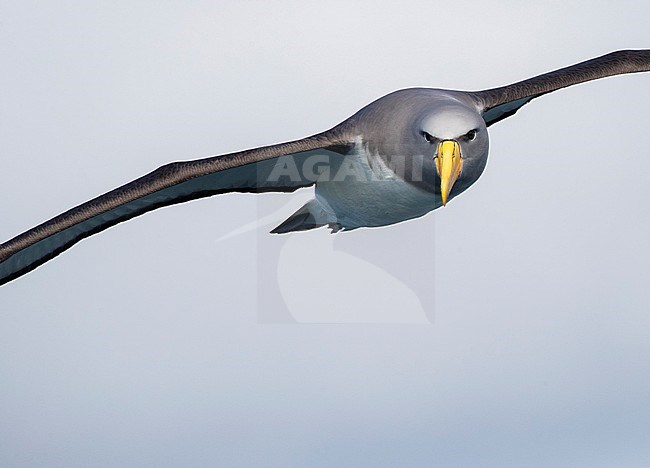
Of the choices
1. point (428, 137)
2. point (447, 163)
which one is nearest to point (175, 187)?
point (428, 137)

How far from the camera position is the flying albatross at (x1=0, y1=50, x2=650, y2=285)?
7883mm

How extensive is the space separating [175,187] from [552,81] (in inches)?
128

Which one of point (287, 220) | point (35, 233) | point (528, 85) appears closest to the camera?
point (35, 233)

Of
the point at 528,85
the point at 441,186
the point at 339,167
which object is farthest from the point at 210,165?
the point at 528,85

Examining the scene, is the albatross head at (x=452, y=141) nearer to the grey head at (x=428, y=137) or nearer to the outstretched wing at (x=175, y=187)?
the grey head at (x=428, y=137)

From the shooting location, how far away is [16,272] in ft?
31.0

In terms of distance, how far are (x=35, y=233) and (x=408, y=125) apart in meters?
2.89

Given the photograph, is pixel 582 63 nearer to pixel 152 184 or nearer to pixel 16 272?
pixel 152 184

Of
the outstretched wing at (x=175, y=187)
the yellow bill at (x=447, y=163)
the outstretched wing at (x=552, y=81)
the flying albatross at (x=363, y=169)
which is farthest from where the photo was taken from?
the outstretched wing at (x=552, y=81)

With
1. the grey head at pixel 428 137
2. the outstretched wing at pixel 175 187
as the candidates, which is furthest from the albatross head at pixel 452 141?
the outstretched wing at pixel 175 187

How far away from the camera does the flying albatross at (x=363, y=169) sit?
310 inches

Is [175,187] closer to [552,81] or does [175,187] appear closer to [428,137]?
[428,137]

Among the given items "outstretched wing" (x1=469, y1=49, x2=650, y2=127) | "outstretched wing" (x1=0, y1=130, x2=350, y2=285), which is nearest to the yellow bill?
"outstretched wing" (x1=0, y1=130, x2=350, y2=285)

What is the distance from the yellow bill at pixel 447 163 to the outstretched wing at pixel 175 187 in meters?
1.12
